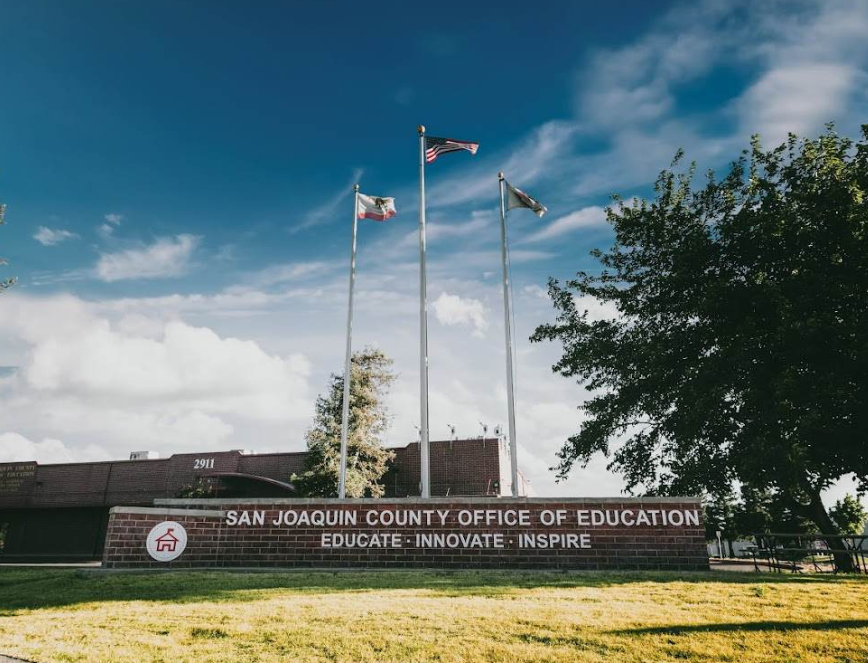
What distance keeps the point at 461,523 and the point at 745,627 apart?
6.61 meters

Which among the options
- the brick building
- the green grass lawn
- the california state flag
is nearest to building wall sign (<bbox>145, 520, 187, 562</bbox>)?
the green grass lawn

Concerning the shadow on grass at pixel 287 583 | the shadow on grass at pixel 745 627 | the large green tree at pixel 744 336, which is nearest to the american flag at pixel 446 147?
the large green tree at pixel 744 336

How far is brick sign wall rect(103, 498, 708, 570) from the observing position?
10.9m

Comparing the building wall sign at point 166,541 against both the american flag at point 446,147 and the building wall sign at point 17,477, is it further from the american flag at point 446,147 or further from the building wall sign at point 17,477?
the building wall sign at point 17,477

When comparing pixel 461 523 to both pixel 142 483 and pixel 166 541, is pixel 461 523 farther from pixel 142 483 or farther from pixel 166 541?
pixel 142 483

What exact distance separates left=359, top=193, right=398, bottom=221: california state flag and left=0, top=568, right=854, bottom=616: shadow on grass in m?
11.2

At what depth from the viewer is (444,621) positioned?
19.3 ft

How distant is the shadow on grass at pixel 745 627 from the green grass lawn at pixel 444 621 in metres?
0.01

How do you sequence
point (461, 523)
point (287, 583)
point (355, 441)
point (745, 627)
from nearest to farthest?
point (745, 627), point (287, 583), point (461, 523), point (355, 441)

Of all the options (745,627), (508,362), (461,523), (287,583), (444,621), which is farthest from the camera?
(508,362)

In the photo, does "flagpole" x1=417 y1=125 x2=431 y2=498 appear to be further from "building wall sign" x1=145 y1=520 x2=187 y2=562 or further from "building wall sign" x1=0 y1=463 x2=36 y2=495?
"building wall sign" x1=0 y1=463 x2=36 y2=495

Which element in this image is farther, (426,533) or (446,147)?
(446,147)

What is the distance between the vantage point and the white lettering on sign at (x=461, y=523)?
36.2ft

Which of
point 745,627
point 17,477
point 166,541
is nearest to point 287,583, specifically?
point 166,541
